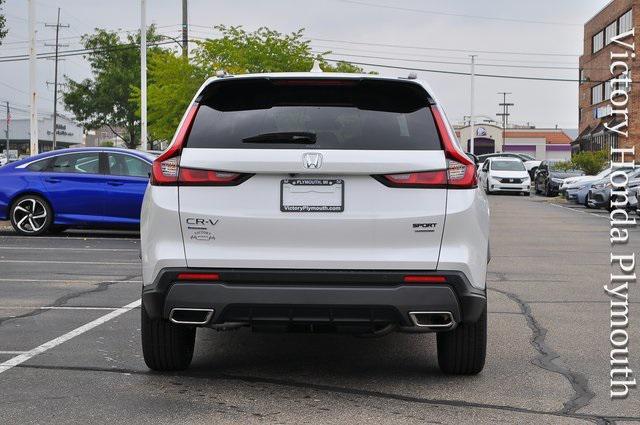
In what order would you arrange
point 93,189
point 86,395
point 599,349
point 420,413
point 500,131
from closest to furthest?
point 420,413, point 86,395, point 599,349, point 93,189, point 500,131

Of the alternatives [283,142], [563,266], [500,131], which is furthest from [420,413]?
[500,131]

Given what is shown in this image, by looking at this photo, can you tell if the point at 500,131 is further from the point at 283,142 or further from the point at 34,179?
the point at 283,142

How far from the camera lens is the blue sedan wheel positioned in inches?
704

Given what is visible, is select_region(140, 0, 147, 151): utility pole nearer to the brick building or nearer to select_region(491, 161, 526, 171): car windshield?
select_region(491, 161, 526, 171): car windshield

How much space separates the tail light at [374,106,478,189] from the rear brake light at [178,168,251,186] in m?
0.79

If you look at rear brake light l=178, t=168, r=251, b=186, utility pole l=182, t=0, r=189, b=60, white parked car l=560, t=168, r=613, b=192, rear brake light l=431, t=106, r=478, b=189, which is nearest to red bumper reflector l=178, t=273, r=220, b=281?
rear brake light l=178, t=168, r=251, b=186

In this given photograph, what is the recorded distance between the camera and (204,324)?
19.3ft

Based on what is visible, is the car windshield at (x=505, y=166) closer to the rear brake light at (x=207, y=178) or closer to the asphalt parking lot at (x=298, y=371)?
the asphalt parking lot at (x=298, y=371)

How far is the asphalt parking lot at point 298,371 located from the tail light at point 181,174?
1.24 metres

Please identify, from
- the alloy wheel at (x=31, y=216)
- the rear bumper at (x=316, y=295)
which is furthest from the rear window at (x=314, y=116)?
the alloy wheel at (x=31, y=216)

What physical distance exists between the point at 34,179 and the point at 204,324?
12673mm

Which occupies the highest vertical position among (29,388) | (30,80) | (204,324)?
(30,80)

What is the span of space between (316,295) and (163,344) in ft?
4.30

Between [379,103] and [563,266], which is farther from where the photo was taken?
[563,266]
